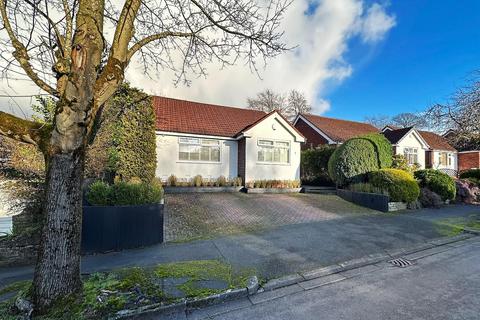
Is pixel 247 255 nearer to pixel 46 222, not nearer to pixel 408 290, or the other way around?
pixel 408 290

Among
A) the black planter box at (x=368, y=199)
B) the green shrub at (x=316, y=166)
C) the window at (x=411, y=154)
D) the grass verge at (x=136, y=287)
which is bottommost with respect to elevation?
the grass verge at (x=136, y=287)

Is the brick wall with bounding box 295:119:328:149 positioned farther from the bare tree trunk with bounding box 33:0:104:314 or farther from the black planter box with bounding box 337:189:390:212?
the bare tree trunk with bounding box 33:0:104:314

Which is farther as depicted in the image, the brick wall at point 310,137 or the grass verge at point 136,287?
the brick wall at point 310,137

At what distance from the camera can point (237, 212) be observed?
32.4 ft

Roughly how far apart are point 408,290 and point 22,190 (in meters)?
9.24

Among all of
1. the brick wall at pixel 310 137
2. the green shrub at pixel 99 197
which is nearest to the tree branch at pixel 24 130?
the green shrub at pixel 99 197

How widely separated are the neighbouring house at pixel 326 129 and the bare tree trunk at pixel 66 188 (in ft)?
64.4

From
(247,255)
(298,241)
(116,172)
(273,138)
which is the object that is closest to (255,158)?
(273,138)

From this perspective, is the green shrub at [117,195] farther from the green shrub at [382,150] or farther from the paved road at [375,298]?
the green shrub at [382,150]

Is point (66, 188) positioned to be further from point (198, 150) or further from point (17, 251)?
point (198, 150)

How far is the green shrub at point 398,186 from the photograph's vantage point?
1135cm

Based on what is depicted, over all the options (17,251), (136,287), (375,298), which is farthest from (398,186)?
(17,251)

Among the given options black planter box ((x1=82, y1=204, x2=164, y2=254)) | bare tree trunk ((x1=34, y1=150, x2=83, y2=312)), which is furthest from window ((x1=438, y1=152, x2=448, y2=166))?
bare tree trunk ((x1=34, y1=150, x2=83, y2=312))

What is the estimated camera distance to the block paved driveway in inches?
304
